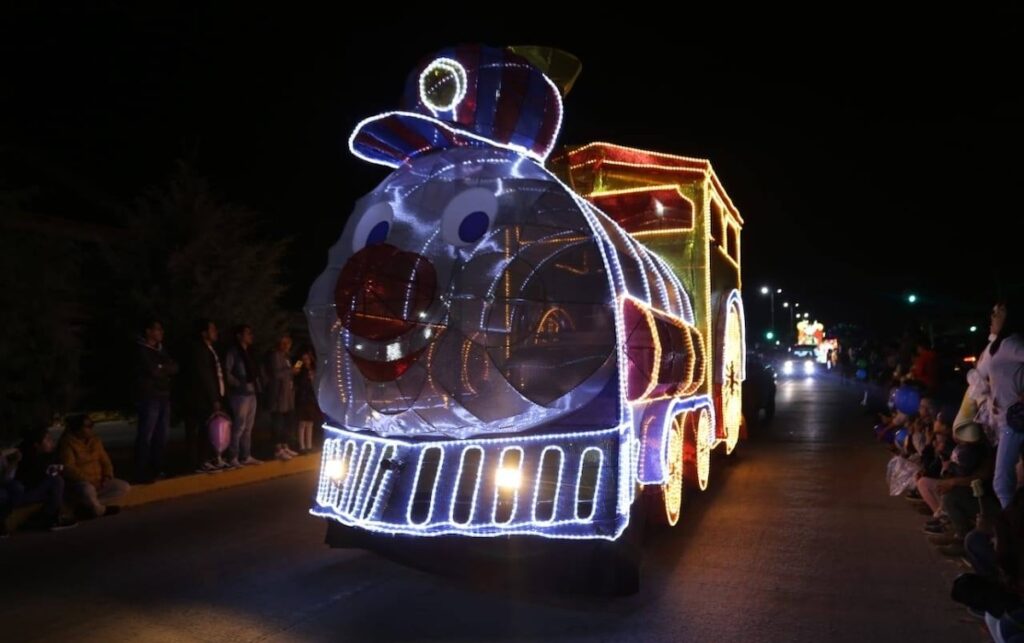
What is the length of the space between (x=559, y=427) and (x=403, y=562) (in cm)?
169

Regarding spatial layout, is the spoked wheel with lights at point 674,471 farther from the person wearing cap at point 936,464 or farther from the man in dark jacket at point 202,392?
the man in dark jacket at point 202,392

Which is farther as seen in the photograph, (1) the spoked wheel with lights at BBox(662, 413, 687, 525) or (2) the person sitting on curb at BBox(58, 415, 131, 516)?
(2) the person sitting on curb at BBox(58, 415, 131, 516)

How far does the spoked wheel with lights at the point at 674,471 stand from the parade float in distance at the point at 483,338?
0.12 metres

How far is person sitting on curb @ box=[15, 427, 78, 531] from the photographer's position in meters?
7.33

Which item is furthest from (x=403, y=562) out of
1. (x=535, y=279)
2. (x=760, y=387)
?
(x=760, y=387)

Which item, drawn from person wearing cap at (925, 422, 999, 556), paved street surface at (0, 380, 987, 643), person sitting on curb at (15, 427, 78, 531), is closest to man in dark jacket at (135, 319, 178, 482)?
paved street surface at (0, 380, 987, 643)

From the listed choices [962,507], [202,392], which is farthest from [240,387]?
[962,507]

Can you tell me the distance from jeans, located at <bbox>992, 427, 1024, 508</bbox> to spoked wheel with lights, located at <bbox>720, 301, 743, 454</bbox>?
10.9 feet

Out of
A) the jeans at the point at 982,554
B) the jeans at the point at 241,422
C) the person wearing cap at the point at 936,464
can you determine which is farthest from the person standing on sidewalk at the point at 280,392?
the jeans at the point at 982,554

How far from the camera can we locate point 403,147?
5.91m

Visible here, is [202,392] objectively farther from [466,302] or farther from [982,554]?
[982,554]

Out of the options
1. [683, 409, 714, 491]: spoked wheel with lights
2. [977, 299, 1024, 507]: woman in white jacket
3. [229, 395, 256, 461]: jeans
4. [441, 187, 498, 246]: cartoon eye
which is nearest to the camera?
[441, 187, 498, 246]: cartoon eye

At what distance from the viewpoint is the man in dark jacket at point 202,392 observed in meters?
9.35

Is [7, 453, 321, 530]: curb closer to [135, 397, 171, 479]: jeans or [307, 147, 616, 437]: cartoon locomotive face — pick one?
[135, 397, 171, 479]: jeans
